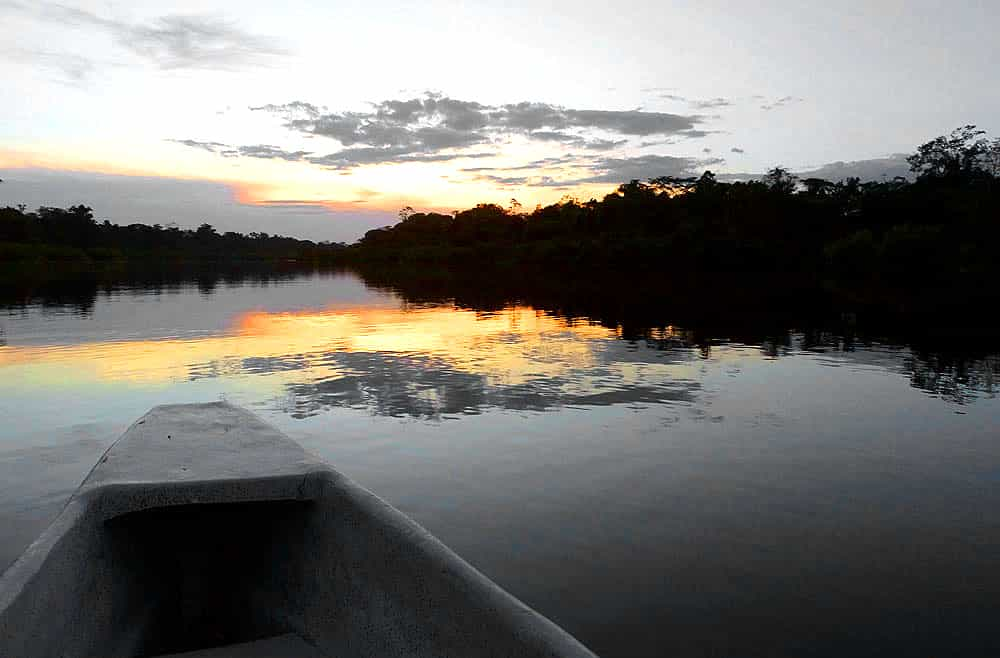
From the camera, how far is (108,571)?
11.6ft

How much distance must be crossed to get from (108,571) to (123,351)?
46.0ft

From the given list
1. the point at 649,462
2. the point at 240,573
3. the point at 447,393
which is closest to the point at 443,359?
the point at 447,393

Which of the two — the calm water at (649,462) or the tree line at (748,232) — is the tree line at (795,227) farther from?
the calm water at (649,462)

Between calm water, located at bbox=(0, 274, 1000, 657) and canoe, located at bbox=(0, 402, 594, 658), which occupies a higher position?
canoe, located at bbox=(0, 402, 594, 658)

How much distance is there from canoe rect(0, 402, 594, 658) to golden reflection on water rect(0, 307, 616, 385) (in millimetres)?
8589

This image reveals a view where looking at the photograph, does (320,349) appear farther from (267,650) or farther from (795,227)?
(795,227)

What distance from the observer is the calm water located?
493 cm

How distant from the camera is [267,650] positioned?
3764 mm

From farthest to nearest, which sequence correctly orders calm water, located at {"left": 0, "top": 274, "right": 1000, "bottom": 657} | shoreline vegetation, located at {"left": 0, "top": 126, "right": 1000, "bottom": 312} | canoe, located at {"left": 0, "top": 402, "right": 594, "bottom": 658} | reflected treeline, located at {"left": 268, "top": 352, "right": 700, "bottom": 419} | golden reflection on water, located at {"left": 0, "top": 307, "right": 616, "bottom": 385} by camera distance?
1. shoreline vegetation, located at {"left": 0, "top": 126, "right": 1000, "bottom": 312}
2. golden reflection on water, located at {"left": 0, "top": 307, "right": 616, "bottom": 385}
3. reflected treeline, located at {"left": 268, "top": 352, "right": 700, "bottom": 419}
4. calm water, located at {"left": 0, "top": 274, "right": 1000, "bottom": 657}
5. canoe, located at {"left": 0, "top": 402, "right": 594, "bottom": 658}

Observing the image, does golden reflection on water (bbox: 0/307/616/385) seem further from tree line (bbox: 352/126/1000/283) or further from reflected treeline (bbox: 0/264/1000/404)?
tree line (bbox: 352/126/1000/283)

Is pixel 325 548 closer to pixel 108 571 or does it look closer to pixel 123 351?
pixel 108 571

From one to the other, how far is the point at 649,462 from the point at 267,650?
5.03m

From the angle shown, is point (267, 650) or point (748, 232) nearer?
point (267, 650)

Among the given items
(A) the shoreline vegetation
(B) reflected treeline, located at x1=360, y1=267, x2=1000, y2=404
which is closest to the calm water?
(B) reflected treeline, located at x1=360, y1=267, x2=1000, y2=404
